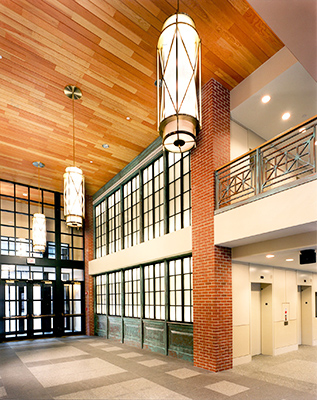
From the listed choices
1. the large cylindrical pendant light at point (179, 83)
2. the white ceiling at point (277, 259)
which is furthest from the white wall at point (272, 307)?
the large cylindrical pendant light at point (179, 83)

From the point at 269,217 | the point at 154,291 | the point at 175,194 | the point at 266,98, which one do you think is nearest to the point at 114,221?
the point at 154,291

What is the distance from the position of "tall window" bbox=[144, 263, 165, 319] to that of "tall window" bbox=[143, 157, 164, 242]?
0.98 metres

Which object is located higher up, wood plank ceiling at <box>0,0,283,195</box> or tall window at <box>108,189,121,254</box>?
wood plank ceiling at <box>0,0,283,195</box>

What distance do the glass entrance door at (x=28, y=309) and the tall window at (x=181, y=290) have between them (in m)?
6.32

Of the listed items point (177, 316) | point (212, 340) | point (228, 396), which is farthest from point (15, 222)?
point (228, 396)

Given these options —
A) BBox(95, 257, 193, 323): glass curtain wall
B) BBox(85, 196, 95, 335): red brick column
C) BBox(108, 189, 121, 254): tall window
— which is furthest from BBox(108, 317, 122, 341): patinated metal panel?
BBox(108, 189, 121, 254): tall window

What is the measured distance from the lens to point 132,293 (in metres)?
9.96

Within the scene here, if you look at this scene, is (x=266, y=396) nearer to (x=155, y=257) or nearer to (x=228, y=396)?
(x=228, y=396)

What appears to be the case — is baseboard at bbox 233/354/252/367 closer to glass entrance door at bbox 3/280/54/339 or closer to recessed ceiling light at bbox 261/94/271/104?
recessed ceiling light at bbox 261/94/271/104

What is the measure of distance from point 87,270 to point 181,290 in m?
6.64

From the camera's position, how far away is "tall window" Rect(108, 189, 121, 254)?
445 inches

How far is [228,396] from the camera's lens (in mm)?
4688

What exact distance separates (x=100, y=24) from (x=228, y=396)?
6282mm

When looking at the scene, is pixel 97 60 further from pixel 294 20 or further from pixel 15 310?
pixel 15 310
